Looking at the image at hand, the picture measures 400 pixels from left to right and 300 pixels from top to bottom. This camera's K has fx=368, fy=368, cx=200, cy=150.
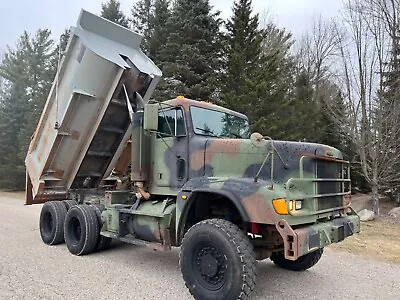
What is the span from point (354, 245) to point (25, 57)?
25663 millimetres

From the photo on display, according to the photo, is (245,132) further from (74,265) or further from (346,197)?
(74,265)

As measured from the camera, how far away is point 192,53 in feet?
50.3

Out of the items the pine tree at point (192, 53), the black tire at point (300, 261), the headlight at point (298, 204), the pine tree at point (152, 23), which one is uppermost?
the pine tree at point (152, 23)

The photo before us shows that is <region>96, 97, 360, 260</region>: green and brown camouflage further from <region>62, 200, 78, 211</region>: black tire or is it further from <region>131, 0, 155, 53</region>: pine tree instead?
<region>131, 0, 155, 53</region>: pine tree

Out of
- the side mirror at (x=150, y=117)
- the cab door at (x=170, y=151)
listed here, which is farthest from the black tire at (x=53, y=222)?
the side mirror at (x=150, y=117)

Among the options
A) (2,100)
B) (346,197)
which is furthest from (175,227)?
(2,100)

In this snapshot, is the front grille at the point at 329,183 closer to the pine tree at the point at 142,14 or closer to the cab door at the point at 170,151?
the cab door at the point at 170,151

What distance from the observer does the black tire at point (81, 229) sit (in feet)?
20.6

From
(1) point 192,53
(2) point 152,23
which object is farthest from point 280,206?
(2) point 152,23

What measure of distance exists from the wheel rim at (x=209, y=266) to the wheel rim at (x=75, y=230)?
3.16 m

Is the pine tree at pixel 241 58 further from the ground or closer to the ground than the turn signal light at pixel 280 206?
further from the ground

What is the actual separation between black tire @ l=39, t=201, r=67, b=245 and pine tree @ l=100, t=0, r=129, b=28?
16.5 m

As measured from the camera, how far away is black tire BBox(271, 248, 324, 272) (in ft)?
17.8

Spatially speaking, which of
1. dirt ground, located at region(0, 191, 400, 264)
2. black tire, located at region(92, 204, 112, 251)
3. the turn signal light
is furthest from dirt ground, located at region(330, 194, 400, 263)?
black tire, located at region(92, 204, 112, 251)
